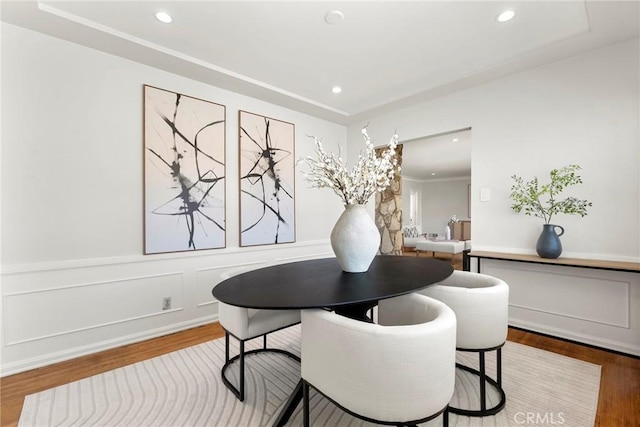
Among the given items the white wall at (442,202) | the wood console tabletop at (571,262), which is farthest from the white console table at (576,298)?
the white wall at (442,202)

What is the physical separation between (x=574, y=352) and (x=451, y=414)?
59.6 inches

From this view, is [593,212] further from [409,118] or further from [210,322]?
[210,322]

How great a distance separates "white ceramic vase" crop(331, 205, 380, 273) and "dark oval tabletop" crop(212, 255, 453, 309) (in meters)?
0.07

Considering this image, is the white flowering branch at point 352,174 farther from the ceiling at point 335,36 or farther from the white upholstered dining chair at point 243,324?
the ceiling at point 335,36

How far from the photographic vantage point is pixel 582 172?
8.19ft

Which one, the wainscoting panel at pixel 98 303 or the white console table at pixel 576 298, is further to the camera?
the white console table at pixel 576 298

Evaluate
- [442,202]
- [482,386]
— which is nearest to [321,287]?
[482,386]

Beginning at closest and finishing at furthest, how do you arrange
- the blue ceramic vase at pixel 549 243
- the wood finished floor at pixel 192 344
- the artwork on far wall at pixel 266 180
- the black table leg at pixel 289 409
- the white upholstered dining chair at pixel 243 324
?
the black table leg at pixel 289 409 → the wood finished floor at pixel 192 344 → the white upholstered dining chair at pixel 243 324 → the blue ceramic vase at pixel 549 243 → the artwork on far wall at pixel 266 180

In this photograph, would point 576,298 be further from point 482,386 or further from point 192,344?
point 192,344

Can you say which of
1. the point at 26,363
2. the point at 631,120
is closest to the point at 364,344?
the point at 26,363

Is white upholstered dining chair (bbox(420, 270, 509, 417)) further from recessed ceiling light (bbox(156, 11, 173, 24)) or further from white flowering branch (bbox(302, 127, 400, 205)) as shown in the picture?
recessed ceiling light (bbox(156, 11, 173, 24))

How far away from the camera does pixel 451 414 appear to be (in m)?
1.60

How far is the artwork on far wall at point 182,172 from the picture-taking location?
104 inches

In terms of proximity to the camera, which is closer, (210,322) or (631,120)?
(631,120)
